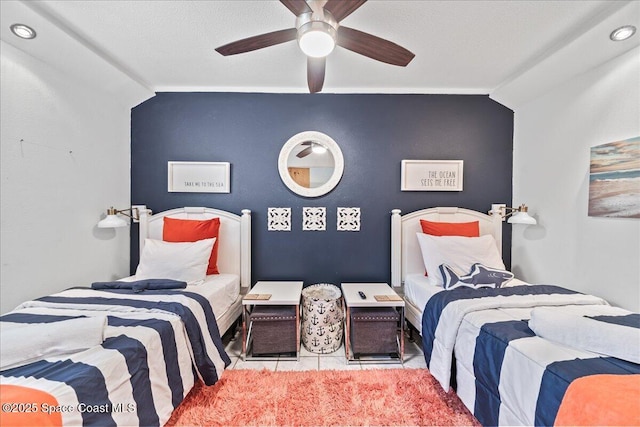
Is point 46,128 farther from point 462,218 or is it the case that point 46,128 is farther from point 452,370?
point 462,218

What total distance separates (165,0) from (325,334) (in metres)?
2.64

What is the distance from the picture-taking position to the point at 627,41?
1.73 m

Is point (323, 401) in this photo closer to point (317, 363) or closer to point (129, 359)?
point (317, 363)

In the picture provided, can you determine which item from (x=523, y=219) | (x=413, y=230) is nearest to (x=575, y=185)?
(x=523, y=219)

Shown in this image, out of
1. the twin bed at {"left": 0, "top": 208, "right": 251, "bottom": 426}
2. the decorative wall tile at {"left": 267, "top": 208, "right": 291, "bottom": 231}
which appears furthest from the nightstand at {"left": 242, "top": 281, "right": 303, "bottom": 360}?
the decorative wall tile at {"left": 267, "top": 208, "right": 291, "bottom": 231}

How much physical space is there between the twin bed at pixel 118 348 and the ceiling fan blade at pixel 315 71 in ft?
5.44

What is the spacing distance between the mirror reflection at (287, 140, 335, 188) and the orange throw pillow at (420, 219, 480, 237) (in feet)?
3.70

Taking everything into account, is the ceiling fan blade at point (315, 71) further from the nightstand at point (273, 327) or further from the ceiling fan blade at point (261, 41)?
the nightstand at point (273, 327)

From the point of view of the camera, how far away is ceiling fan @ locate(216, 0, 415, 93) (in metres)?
1.28

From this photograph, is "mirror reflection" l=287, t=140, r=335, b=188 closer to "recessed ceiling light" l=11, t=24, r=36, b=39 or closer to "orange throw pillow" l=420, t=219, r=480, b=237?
"orange throw pillow" l=420, t=219, r=480, b=237

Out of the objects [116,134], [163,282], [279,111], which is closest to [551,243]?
[279,111]

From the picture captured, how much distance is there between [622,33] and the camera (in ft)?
5.49

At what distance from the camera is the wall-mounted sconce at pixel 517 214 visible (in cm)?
232

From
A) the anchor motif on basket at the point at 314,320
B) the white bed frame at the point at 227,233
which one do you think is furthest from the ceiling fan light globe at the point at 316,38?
the anchor motif on basket at the point at 314,320
